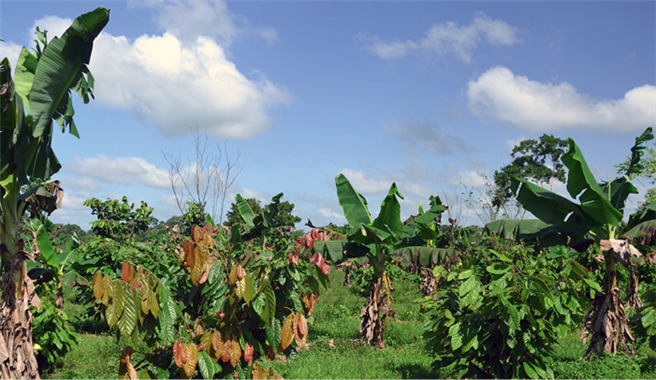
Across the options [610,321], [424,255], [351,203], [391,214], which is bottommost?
[610,321]

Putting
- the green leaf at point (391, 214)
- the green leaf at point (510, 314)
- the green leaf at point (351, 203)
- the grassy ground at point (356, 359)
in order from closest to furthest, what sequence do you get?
the green leaf at point (510, 314) < the grassy ground at point (356, 359) < the green leaf at point (391, 214) < the green leaf at point (351, 203)

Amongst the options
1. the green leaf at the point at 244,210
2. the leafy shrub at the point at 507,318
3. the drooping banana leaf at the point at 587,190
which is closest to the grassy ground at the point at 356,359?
the leafy shrub at the point at 507,318

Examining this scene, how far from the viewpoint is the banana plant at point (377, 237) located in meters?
9.24

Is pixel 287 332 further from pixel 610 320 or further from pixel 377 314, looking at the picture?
pixel 610 320

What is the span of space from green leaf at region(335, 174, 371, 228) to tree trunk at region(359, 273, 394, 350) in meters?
1.23

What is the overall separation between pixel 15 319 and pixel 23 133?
7.28 feet

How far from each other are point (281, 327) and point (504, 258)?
235 cm

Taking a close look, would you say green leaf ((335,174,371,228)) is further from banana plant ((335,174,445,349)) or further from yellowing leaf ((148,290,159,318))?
yellowing leaf ((148,290,159,318))

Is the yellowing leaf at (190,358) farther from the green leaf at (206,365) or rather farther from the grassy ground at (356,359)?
the grassy ground at (356,359)

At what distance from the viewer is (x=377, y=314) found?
970 cm

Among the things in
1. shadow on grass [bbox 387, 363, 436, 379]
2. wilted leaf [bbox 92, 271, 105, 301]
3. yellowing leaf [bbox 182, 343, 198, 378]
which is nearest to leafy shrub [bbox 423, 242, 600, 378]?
shadow on grass [bbox 387, 363, 436, 379]

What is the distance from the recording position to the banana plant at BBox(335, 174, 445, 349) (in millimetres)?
9242

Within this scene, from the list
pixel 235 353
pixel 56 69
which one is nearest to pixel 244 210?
pixel 56 69

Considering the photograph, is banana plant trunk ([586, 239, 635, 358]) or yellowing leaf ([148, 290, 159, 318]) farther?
banana plant trunk ([586, 239, 635, 358])
